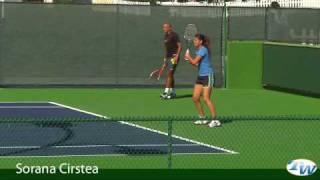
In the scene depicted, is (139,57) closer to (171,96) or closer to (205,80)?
(171,96)

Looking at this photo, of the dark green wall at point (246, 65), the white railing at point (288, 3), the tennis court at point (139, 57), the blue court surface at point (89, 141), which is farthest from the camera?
the white railing at point (288, 3)

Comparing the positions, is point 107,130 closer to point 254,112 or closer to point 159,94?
point 254,112

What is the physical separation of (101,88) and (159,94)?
2598 mm

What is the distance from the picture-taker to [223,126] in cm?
1296

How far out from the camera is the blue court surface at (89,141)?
10.3m

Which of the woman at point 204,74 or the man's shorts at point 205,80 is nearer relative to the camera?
the woman at point 204,74

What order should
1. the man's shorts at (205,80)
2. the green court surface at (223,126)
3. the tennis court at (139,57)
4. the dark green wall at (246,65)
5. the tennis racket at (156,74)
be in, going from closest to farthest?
the green court surface at (223,126) < the man's shorts at (205,80) < the tennis court at (139,57) < the tennis racket at (156,74) < the dark green wall at (246,65)

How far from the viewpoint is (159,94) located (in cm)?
1992

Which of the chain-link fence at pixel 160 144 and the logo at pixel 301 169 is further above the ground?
the logo at pixel 301 169

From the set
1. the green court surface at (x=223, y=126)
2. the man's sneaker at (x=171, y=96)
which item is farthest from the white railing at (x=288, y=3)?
the man's sneaker at (x=171, y=96)

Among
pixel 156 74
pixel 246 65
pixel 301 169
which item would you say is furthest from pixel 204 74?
A: pixel 246 65

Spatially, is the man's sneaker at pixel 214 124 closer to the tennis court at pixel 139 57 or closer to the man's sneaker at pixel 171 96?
the tennis court at pixel 139 57

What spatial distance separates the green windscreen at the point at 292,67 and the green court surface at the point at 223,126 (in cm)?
40

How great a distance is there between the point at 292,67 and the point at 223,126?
7.78 metres
